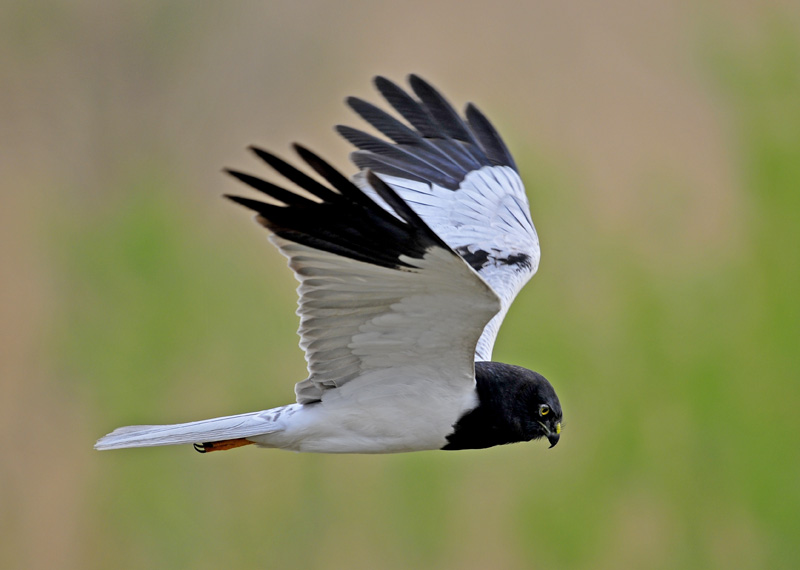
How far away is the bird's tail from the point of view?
161 inches

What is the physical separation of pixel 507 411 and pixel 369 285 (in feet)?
2.84

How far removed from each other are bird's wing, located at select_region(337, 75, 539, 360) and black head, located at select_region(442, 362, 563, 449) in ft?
3.34

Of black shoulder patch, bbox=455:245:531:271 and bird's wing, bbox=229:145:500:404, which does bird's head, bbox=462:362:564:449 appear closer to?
bird's wing, bbox=229:145:500:404

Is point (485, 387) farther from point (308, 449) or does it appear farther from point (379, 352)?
point (308, 449)

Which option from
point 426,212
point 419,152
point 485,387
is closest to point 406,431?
point 485,387

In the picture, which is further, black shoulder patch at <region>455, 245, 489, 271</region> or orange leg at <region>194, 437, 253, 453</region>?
black shoulder patch at <region>455, 245, 489, 271</region>

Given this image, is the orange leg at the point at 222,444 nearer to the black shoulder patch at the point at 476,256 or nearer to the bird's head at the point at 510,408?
the bird's head at the point at 510,408

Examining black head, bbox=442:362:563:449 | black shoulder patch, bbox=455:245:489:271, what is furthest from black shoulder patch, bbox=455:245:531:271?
black head, bbox=442:362:563:449

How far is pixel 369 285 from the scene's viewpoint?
373 cm

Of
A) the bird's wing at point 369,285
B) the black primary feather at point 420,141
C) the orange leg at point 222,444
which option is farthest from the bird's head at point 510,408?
the black primary feather at point 420,141

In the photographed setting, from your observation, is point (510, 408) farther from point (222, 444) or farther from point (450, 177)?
point (450, 177)

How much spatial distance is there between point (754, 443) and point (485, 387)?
27.0 feet

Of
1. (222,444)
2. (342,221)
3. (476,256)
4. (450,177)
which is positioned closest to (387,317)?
(342,221)

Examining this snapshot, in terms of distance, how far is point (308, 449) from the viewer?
14.3 ft
